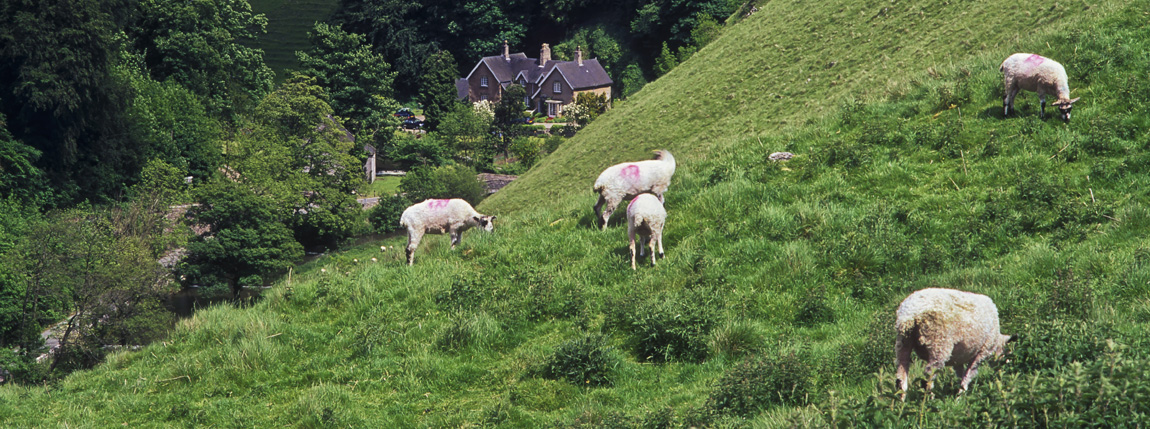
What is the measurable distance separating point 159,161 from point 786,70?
40386 millimetres

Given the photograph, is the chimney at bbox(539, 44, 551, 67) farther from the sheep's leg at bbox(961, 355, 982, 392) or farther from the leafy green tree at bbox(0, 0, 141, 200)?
the sheep's leg at bbox(961, 355, 982, 392)

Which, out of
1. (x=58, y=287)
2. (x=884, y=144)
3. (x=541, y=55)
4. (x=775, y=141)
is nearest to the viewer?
(x=884, y=144)

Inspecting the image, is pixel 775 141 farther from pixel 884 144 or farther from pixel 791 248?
pixel 791 248

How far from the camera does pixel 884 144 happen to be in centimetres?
1653

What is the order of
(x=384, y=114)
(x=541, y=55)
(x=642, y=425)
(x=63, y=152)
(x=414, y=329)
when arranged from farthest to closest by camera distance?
(x=541, y=55), (x=384, y=114), (x=63, y=152), (x=414, y=329), (x=642, y=425)

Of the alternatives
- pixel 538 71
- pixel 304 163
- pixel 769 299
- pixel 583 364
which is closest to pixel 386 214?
pixel 304 163

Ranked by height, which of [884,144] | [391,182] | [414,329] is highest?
[884,144]

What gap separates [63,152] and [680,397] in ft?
156

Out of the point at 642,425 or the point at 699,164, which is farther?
the point at 699,164

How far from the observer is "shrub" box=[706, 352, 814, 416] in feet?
28.1

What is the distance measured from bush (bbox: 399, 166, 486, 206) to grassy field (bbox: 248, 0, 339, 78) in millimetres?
72703

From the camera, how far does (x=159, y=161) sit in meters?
51.2

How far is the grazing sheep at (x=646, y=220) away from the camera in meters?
13.7

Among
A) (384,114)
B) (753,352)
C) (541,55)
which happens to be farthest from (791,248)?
(541,55)
